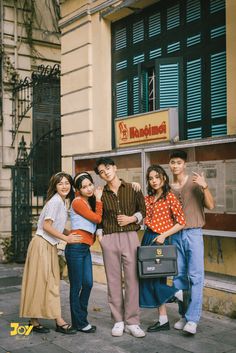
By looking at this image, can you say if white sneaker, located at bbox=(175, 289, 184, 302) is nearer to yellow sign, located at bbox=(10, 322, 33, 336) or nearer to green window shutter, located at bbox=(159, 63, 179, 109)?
yellow sign, located at bbox=(10, 322, 33, 336)

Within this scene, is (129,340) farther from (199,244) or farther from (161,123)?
(161,123)

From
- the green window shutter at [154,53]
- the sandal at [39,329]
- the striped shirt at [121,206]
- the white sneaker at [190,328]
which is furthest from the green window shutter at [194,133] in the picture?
the sandal at [39,329]

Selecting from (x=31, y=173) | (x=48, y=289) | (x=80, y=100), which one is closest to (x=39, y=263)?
(x=48, y=289)

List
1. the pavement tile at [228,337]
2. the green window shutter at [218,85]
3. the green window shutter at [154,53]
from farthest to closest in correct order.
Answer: the green window shutter at [154,53] < the green window shutter at [218,85] < the pavement tile at [228,337]

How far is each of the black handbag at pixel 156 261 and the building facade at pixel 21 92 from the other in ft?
20.5

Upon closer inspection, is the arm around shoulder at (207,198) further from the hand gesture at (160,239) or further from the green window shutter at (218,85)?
the green window shutter at (218,85)

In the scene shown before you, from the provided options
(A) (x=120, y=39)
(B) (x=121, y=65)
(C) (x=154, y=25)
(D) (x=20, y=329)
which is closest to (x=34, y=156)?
(B) (x=121, y=65)

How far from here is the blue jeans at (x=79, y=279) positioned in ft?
17.3

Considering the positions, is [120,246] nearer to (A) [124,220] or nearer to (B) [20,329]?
(A) [124,220]

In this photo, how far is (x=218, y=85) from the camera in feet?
22.4

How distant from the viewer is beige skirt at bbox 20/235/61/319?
17.2 ft

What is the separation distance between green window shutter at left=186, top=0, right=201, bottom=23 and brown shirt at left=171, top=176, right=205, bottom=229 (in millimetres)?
3081

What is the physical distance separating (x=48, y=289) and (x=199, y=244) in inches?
69.3

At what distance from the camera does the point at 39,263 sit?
5297mm
